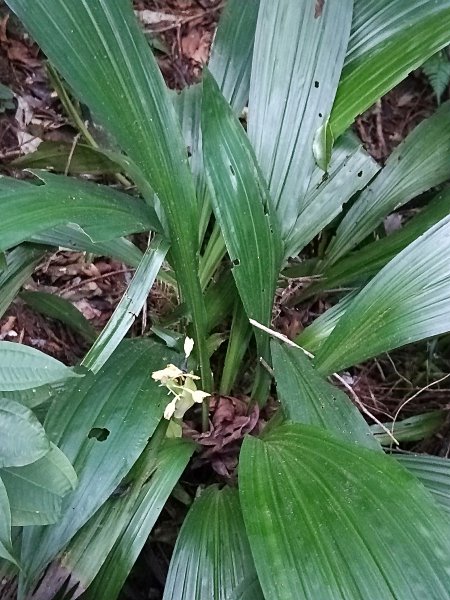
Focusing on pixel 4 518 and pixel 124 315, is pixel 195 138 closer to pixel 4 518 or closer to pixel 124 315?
pixel 124 315

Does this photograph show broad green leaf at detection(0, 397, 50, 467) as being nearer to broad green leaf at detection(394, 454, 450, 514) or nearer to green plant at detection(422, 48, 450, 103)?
broad green leaf at detection(394, 454, 450, 514)

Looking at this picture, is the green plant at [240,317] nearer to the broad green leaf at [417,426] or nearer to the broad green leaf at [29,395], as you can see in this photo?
the broad green leaf at [29,395]

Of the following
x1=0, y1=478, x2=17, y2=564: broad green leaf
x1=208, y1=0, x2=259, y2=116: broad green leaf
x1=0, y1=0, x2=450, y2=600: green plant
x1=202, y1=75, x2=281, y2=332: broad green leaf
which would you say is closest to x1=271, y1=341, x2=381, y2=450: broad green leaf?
x1=0, y1=0, x2=450, y2=600: green plant

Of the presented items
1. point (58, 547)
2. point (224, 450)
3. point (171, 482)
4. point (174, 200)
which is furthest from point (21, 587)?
point (174, 200)

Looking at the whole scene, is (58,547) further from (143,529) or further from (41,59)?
(41,59)

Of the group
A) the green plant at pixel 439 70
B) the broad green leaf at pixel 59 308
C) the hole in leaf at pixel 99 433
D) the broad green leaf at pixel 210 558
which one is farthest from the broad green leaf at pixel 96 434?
the green plant at pixel 439 70

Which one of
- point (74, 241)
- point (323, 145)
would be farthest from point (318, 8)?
point (74, 241)
